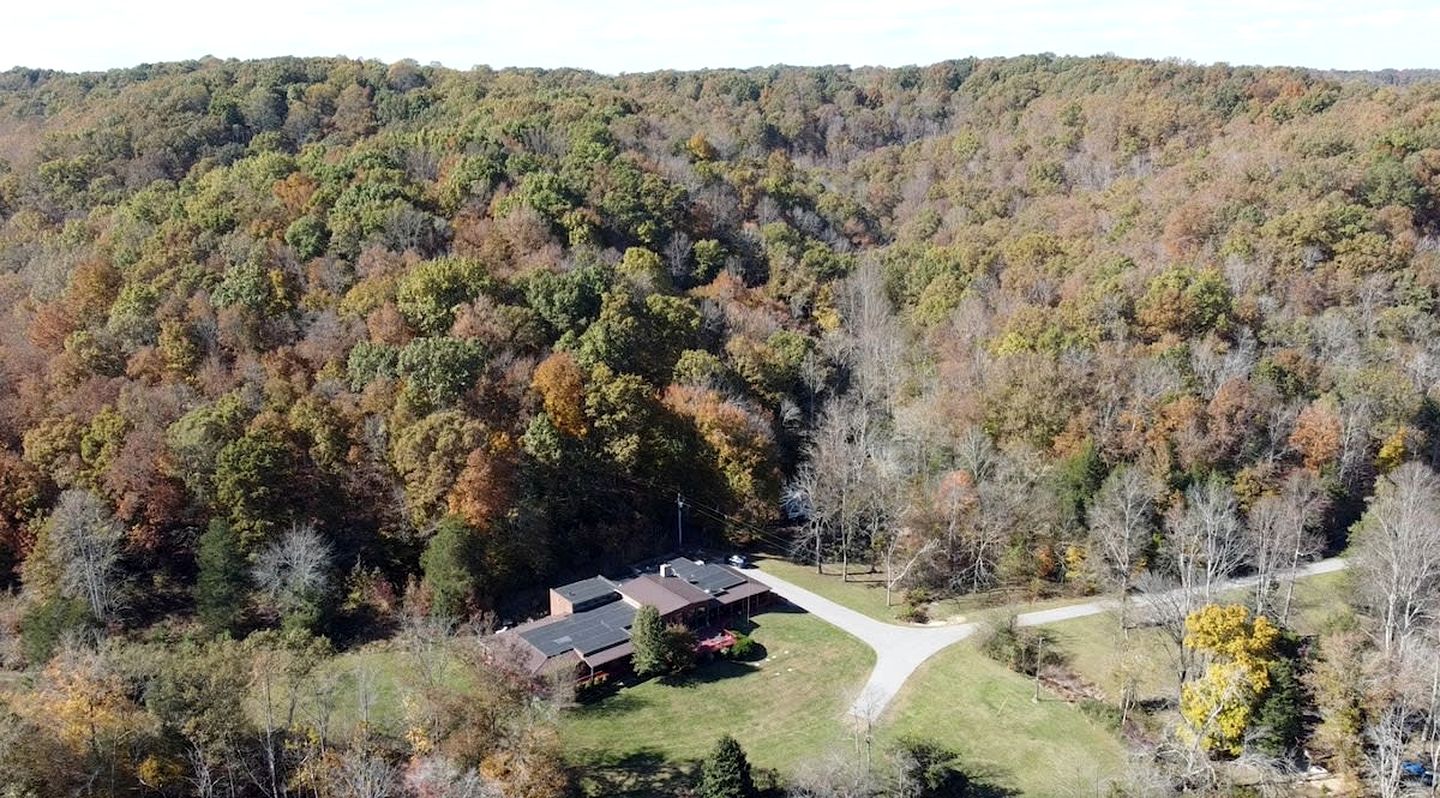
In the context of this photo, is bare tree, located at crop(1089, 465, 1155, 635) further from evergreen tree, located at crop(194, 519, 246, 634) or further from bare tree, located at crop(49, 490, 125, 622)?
bare tree, located at crop(49, 490, 125, 622)

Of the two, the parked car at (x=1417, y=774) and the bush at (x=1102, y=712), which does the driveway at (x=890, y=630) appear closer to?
the bush at (x=1102, y=712)

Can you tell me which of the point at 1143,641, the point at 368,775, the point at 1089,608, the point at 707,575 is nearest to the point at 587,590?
the point at 707,575

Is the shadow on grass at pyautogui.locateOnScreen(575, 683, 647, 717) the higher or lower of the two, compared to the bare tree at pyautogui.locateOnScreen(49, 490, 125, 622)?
lower

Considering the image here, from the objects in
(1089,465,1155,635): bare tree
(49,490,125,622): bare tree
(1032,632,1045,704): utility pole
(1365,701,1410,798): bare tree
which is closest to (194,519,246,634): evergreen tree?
(49,490,125,622): bare tree

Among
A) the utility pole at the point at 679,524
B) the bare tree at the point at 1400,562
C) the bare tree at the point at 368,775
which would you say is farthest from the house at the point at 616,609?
the bare tree at the point at 1400,562

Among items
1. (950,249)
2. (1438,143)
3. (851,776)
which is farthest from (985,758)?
(1438,143)

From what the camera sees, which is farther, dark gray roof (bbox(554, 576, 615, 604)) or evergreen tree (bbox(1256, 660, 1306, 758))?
dark gray roof (bbox(554, 576, 615, 604))
